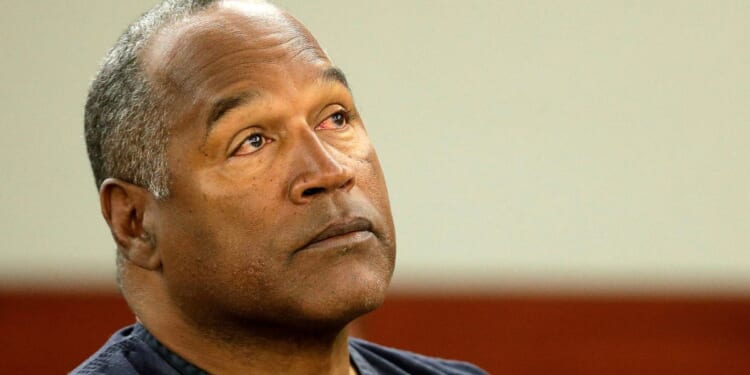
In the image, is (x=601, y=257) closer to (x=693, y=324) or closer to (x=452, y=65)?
(x=693, y=324)

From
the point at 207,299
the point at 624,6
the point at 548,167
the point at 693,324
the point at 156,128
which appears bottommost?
the point at 207,299

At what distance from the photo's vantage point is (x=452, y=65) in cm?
409

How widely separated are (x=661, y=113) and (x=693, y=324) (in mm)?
695

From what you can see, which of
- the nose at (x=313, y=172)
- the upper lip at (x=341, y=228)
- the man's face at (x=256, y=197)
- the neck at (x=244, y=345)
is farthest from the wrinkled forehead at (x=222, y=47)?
the neck at (x=244, y=345)

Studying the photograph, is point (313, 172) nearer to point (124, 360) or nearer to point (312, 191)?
point (312, 191)

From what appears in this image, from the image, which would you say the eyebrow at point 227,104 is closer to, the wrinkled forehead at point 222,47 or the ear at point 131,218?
the wrinkled forehead at point 222,47

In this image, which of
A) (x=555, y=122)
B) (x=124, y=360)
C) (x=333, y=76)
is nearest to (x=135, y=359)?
(x=124, y=360)

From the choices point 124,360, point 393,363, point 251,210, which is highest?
point 251,210

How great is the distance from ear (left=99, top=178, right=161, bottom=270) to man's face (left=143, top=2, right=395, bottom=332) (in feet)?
0.09

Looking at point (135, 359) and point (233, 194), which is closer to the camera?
Answer: point (233, 194)

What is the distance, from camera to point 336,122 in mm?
2164

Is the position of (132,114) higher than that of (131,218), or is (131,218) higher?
(132,114)

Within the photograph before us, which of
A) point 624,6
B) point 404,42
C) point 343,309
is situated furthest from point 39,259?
→ point 343,309

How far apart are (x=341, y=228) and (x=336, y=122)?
23 cm
